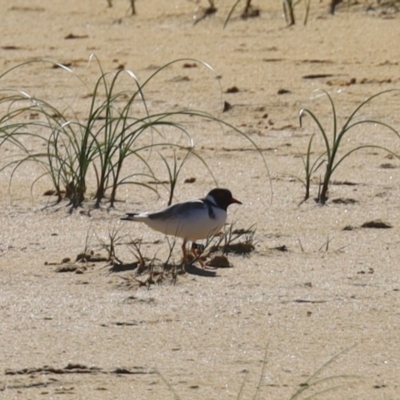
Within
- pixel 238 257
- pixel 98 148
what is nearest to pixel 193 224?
pixel 238 257

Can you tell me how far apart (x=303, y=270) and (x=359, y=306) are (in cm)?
45

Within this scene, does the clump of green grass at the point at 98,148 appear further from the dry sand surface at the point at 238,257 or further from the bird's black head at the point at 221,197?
the bird's black head at the point at 221,197

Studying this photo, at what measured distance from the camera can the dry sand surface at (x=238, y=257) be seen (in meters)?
3.65

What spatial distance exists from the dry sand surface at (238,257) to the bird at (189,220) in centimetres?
14

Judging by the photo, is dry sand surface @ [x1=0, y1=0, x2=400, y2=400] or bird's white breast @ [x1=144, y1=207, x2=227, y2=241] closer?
dry sand surface @ [x1=0, y1=0, x2=400, y2=400]

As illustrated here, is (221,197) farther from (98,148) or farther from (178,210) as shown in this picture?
(98,148)

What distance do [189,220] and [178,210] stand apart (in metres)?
0.07

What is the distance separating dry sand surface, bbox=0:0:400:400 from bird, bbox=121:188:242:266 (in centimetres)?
14

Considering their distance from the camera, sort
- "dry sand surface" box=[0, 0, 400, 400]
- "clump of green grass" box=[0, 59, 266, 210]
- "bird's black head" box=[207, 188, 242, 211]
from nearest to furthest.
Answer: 1. "dry sand surface" box=[0, 0, 400, 400]
2. "bird's black head" box=[207, 188, 242, 211]
3. "clump of green grass" box=[0, 59, 266, 210]

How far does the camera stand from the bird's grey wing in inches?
187

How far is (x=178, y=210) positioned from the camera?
4.77 m

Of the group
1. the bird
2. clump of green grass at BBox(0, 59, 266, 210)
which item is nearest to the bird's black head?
the bird

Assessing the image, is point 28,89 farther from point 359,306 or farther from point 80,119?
point 359,306

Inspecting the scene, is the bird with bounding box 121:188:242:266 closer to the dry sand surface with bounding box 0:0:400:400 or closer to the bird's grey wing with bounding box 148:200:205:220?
the bird's grey wing with bounding box 148:200:205:220
